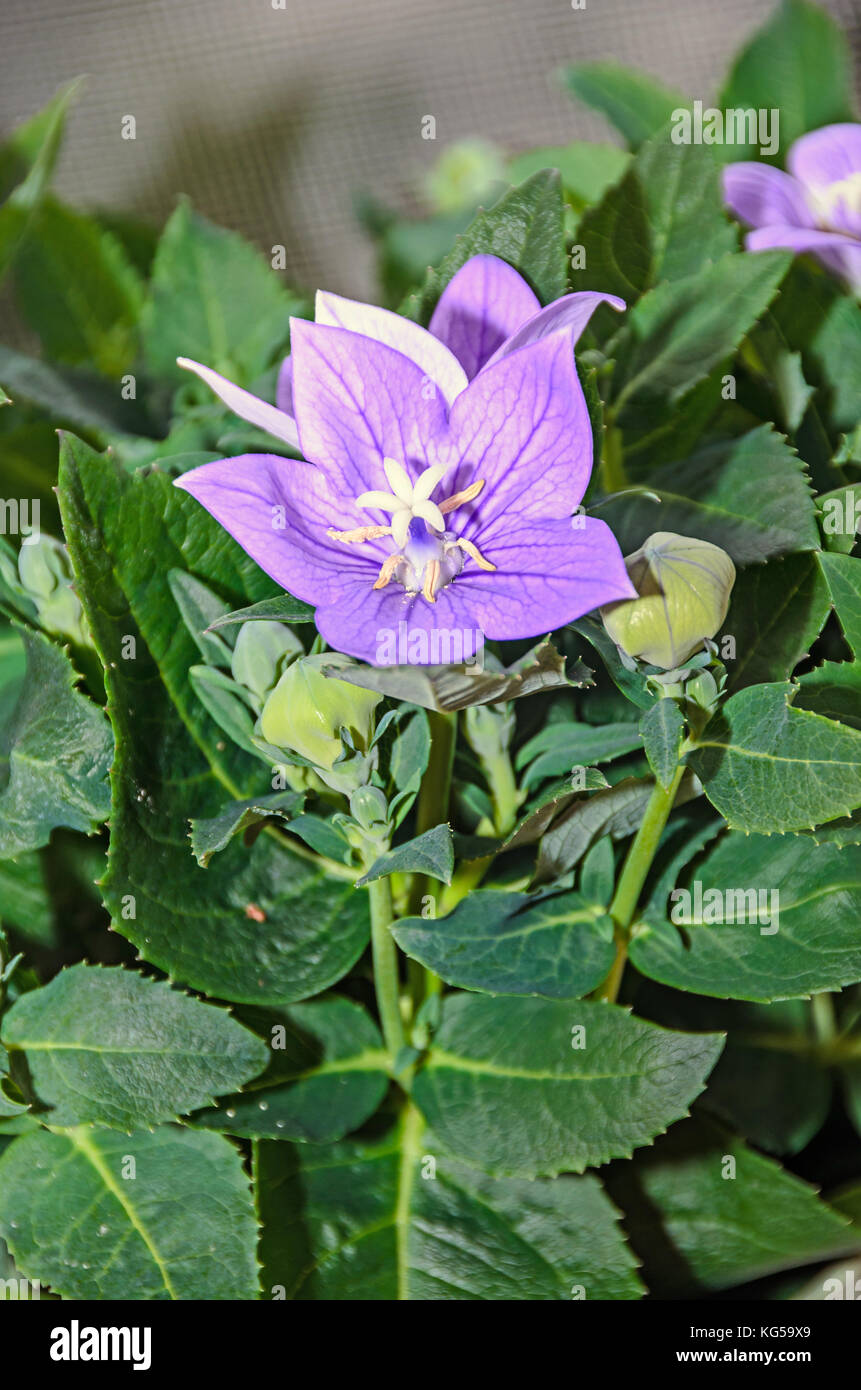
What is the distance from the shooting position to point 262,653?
1.05 ft

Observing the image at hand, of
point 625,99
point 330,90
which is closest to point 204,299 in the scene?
point 625,99

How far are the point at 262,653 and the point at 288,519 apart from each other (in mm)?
37

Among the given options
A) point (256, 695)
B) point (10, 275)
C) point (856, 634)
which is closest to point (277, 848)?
point (256, 695)

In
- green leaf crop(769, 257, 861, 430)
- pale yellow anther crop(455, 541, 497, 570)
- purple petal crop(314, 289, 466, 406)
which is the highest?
green leaf crop(769, 257, 861, 430)

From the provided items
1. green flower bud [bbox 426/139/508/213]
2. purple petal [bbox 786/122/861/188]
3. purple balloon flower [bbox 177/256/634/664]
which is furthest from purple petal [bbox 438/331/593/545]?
green flower bud [bbox 426/139/508/213]

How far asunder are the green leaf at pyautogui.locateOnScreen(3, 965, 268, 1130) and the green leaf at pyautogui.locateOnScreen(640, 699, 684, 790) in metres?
0.12

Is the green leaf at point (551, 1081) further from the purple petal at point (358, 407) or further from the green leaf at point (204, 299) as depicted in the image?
the green leaf at point (204, 299)

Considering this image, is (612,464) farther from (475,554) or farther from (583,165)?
(583,165)

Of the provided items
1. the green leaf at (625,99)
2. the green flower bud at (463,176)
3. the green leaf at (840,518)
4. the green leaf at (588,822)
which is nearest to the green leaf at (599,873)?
the green leaf at (588,822)

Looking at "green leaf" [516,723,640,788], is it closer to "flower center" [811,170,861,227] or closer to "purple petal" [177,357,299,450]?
"purple petal" [177,357,299,450]

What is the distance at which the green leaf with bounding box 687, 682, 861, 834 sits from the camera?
0.30 m

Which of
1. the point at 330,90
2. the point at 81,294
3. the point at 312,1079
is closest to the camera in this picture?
the point at 312,1079
